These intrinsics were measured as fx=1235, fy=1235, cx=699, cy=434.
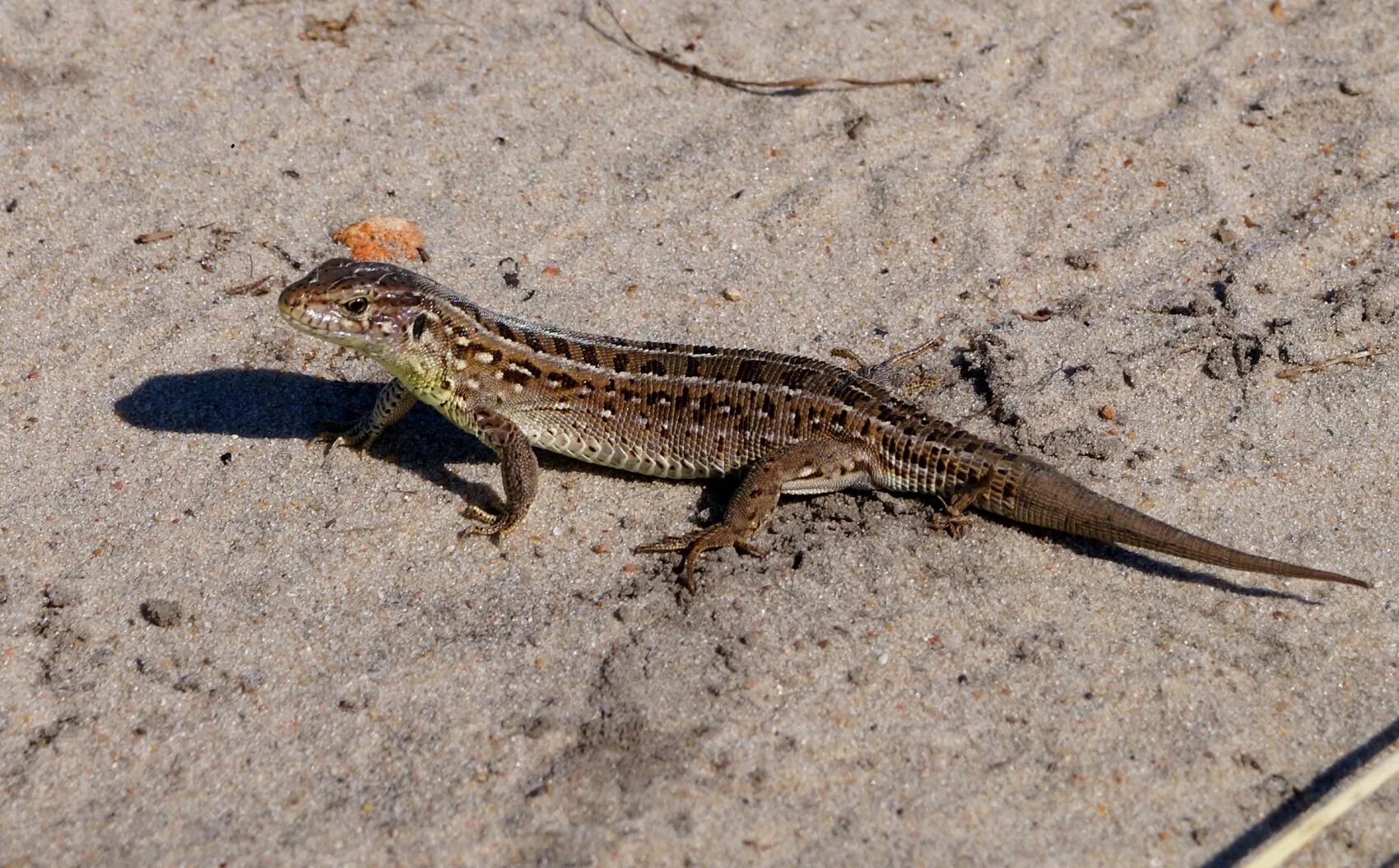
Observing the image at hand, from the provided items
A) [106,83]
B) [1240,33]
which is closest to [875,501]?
[1240,33]

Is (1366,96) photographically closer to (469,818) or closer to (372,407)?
(372,407)

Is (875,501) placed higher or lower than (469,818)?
higher

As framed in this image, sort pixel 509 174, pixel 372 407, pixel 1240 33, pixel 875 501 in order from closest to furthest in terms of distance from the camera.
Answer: pixel 875 501 < pixel 372 407 < pixel 509 174 < pixel 1240 33

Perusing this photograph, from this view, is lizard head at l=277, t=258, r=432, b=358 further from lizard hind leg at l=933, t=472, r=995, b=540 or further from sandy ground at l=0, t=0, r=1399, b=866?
lizard hind leg at l=933, t=472, r=995, b=540

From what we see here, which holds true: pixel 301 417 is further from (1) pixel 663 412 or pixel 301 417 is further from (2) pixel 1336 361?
(2) pixel 1336 361

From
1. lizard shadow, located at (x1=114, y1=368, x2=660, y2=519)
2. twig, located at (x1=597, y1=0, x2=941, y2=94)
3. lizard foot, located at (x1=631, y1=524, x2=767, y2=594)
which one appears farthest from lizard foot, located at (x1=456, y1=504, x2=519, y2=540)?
twig, located at (x1=597, y1=0, x2=941, y2=94)

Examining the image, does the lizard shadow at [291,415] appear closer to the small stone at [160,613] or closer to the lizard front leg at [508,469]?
the lizard front leg at [508,469]
